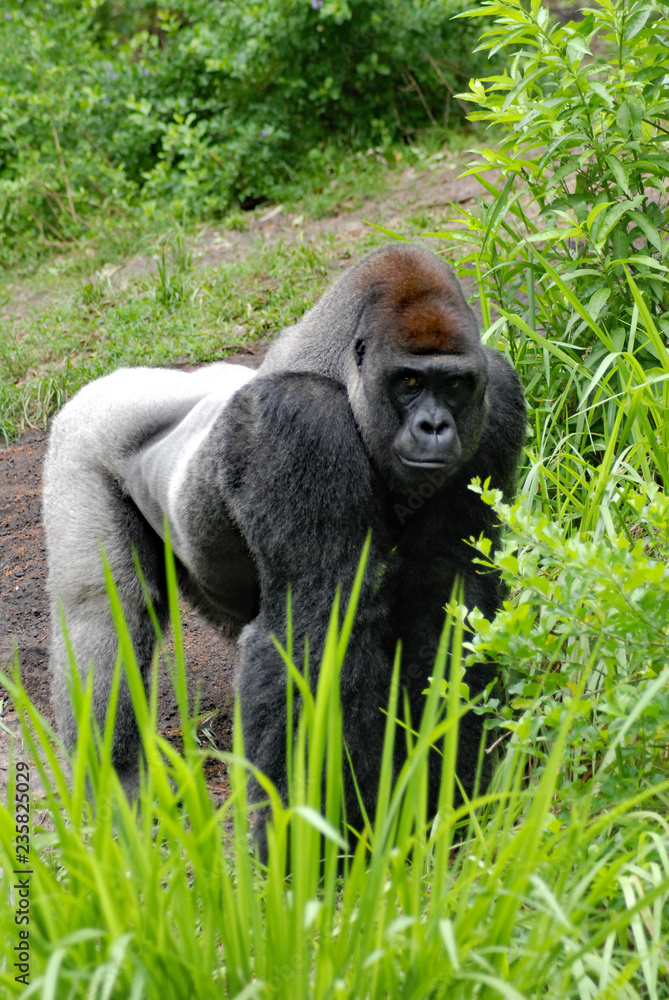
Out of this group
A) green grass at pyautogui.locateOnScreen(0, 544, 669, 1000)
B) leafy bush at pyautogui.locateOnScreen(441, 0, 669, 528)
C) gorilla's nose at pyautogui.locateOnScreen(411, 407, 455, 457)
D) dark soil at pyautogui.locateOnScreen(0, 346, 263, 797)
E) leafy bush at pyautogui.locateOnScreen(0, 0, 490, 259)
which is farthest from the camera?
leafy bush at pyautogui.locateOnScreen(0, 0, 490, 259)

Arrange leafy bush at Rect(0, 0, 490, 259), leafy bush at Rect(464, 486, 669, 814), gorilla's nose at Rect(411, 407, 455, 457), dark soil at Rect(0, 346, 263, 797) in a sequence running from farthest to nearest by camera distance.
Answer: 1. leafy bush at Rect(0, 0, 490, 259)
2. dark soil at Rect(0, 346, 263, 797)
3. gorilla's nose at Rect(411, 407, 455, 457)
4. leafy bush at Rect(464, 486, 669, 814)

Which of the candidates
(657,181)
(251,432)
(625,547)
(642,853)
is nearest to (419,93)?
(657,181)

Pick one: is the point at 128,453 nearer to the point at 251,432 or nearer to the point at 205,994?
the point at 251,432

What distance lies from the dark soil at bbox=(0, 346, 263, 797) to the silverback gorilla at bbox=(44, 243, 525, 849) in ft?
2.13

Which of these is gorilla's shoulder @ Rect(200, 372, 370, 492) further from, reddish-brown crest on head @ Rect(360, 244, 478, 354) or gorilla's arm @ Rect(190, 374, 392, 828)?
reddish-brown crest on head @ Rect(360, 244, 478, 354)

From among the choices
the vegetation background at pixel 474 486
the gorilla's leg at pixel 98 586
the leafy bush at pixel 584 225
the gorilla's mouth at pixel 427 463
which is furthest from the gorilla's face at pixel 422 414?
the gorilla's leg at pixel 98 586

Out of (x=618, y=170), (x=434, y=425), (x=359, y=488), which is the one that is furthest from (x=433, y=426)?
(x=618, y=170)

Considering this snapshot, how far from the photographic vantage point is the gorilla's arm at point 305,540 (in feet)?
8.10

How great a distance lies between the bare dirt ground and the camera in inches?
Result: 149

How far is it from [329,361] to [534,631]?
3.47ft

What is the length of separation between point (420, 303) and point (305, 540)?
2.21 feet

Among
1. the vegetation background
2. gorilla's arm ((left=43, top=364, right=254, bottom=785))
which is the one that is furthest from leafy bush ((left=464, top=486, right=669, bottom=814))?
gorilla's arm ((left=43, top=364, right=254, bottom=785))

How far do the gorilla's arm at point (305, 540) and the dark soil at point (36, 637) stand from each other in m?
0.74

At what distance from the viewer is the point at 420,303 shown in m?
2.57
